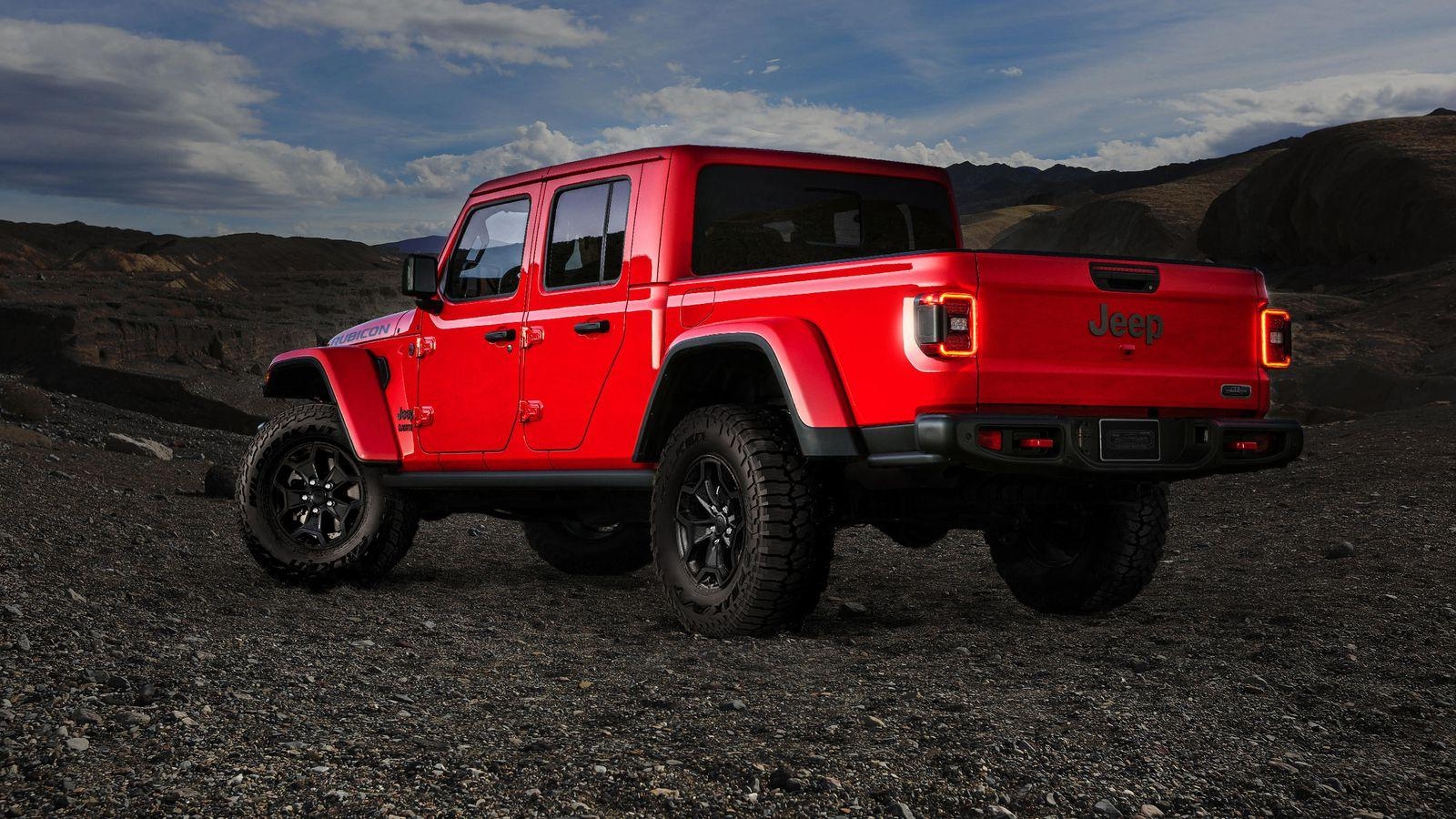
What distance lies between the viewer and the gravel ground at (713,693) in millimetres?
3410

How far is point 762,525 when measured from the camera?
16.8 feet

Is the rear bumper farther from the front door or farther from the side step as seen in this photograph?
the front door

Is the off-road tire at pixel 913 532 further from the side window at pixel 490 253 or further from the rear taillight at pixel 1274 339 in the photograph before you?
the side window at pixel 490 253

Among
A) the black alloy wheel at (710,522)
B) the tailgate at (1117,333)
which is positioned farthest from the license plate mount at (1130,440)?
the black alloy wheel at (710,522)

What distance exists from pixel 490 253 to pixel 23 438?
342 inches

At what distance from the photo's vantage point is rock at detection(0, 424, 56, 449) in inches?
508

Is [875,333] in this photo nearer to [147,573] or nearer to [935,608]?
[935,608]

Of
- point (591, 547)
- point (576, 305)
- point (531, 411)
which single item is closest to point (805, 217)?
point (576, 305)

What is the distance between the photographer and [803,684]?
15.2 feet

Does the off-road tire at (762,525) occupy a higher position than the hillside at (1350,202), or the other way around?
the hillside at (1350,202)

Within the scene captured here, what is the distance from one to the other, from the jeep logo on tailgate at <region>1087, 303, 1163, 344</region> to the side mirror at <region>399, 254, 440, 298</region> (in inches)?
138

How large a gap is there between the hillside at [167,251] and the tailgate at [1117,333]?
75479 mm

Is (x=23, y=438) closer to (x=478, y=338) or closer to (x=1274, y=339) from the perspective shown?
(x=478, y=338)

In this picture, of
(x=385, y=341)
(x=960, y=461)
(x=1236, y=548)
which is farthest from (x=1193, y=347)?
(x=385, y=341)
